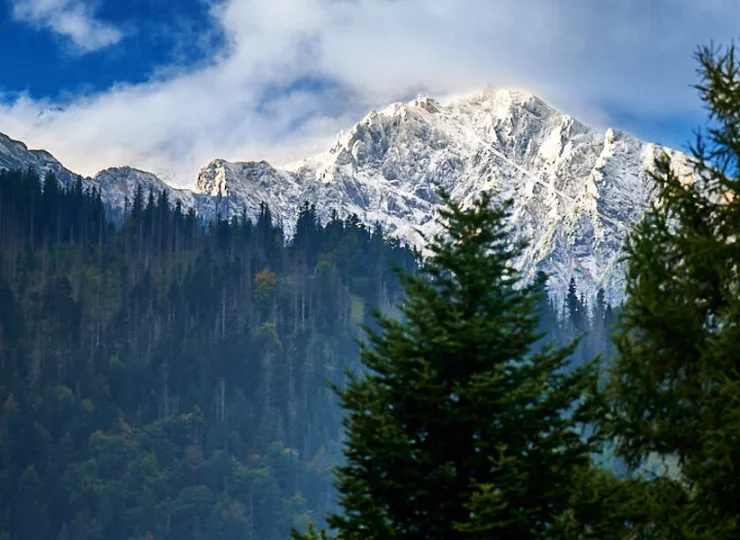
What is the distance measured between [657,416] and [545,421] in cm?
356

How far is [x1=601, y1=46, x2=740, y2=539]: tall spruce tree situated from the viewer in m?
15.1

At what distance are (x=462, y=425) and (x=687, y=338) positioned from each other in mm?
5147

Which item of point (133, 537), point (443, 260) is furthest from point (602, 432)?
point (133, 537)

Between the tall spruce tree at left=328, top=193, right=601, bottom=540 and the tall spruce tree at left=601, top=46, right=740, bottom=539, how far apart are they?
210cm

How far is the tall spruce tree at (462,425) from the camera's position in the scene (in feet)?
61.7

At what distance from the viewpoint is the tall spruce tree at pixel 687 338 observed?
594 inches

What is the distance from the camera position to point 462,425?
19781 millimetres

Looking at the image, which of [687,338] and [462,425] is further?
[462,425]

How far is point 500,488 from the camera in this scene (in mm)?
18859

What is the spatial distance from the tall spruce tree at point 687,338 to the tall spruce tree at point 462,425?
210 cm

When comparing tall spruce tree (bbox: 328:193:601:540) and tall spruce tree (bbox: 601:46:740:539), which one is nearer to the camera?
tall spruce tree (bbox: 601:46:740:539)

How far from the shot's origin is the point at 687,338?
15852 millimetres

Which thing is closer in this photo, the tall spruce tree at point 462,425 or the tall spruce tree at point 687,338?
the tall spruce tree at point 687,338

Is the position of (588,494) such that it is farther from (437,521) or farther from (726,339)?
(726,339)
